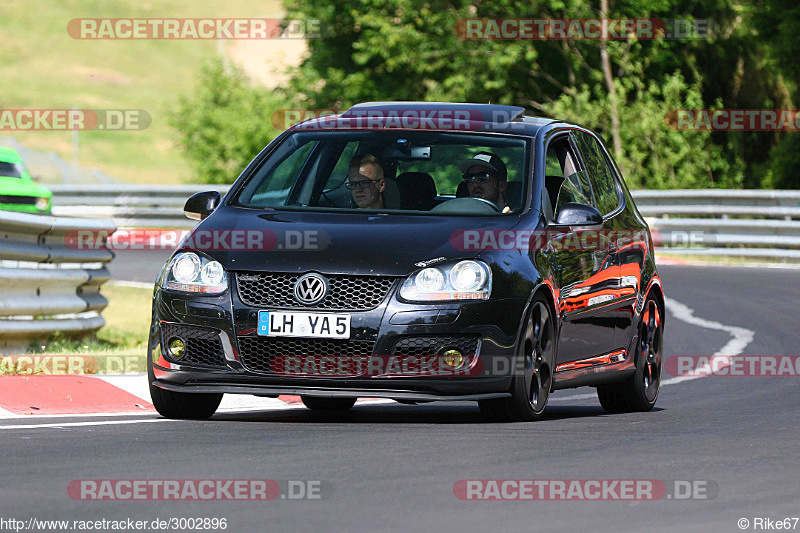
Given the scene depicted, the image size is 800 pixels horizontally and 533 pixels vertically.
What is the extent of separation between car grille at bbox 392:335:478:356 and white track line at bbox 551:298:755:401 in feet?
10.2

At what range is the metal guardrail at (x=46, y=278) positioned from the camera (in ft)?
39.8

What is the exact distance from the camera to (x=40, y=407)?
9438mm

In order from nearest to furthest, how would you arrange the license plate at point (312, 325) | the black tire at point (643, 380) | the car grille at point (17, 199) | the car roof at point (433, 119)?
the license plate at point (312, 325) → the car roof at point (433, 119) → the black tire at point (643, 380) → the car grille at point (17, 199)

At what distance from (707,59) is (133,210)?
11615 millimetres

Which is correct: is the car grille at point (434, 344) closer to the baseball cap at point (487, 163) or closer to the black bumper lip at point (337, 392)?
the black bumper lip at point (337, 392)

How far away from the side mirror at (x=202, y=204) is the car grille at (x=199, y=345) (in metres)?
0.93

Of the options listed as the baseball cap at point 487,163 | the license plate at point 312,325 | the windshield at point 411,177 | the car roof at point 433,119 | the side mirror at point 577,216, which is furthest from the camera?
the car roof at point 433,119

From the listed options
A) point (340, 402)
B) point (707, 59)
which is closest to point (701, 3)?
point (707, 59)

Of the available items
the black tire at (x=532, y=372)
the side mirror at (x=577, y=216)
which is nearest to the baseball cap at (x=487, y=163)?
the side mirror at (x=577, y=216)

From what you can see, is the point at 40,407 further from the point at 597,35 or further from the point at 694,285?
the point at 597,35

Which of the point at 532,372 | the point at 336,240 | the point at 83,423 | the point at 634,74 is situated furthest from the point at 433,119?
the point at 634,74

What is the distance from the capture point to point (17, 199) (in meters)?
26.8

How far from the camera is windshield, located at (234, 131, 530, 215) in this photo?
9.46 m

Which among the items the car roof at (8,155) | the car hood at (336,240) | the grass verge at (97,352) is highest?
the car hood at (336,240)
